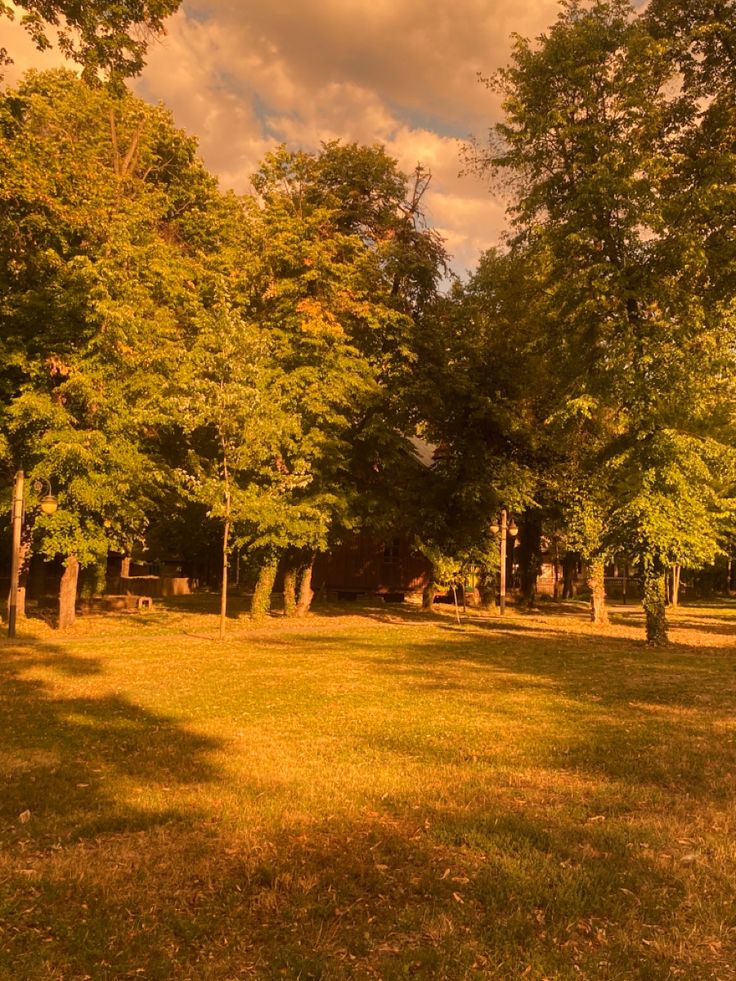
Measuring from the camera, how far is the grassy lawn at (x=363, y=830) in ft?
14.0

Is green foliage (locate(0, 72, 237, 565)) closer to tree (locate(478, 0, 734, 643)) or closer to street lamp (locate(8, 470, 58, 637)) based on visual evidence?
street lamp (locate(8, 470, 58, 637))

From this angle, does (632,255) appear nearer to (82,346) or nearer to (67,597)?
(82,346)

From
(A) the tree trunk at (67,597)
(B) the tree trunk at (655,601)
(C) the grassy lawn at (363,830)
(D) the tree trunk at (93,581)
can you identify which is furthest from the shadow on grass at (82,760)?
(D) the tree trunk at (93,581)

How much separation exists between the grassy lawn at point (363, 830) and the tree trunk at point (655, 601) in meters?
6.89

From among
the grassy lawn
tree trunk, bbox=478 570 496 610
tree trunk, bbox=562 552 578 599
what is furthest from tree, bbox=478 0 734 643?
tree trunk, bbox=562 552 578 599

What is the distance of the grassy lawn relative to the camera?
14.0 ft

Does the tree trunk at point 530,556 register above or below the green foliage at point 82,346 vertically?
below

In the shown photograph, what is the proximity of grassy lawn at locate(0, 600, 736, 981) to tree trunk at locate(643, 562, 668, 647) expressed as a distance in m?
6.89

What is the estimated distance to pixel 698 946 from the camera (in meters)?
4.34

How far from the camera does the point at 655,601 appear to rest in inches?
808

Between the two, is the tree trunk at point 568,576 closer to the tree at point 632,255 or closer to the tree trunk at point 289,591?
the tree trunk at point 289,591

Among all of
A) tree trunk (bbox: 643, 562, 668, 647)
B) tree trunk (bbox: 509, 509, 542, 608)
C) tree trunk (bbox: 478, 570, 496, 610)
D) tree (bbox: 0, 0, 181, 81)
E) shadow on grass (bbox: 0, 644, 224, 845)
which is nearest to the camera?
shadow on grass (bbox: 0, 644, 224, 845)

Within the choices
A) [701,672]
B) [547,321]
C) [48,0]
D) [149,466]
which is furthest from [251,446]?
[701,672]

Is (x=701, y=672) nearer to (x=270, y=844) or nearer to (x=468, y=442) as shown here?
(x=270, y=844)
